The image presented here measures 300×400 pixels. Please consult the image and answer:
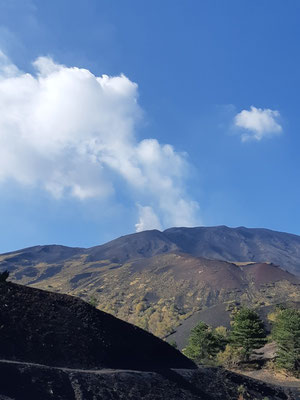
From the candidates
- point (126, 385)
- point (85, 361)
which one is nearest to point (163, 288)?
point (85, 361)

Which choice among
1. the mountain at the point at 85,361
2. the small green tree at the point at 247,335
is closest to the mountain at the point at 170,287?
the small green tree at the point at 247,335

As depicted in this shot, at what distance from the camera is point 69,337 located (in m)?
26.3

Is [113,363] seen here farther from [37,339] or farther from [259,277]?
[259,277]

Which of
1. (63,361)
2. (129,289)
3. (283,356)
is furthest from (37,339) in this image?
(129,289)

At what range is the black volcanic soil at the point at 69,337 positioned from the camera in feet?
78.2

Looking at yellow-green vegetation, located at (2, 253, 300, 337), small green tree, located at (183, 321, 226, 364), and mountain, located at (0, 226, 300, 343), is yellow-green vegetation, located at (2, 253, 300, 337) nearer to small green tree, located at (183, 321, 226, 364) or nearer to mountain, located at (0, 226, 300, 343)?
mountain, located at (0, 226, 300, 343)

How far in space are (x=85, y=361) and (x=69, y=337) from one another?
242 centimetres

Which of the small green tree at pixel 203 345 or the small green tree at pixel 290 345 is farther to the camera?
the small green tree at pixel 203 345

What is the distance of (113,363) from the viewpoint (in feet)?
85.4

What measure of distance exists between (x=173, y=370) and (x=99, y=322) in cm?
719

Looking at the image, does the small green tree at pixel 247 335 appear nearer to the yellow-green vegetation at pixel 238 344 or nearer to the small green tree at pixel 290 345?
the yellow-green vegetation at pixel 238 344

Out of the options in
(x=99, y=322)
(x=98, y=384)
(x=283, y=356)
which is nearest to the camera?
(x=98, y=384)

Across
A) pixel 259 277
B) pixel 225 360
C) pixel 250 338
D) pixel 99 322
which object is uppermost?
pixel 259 277

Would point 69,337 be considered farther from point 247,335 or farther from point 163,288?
point 163,288
